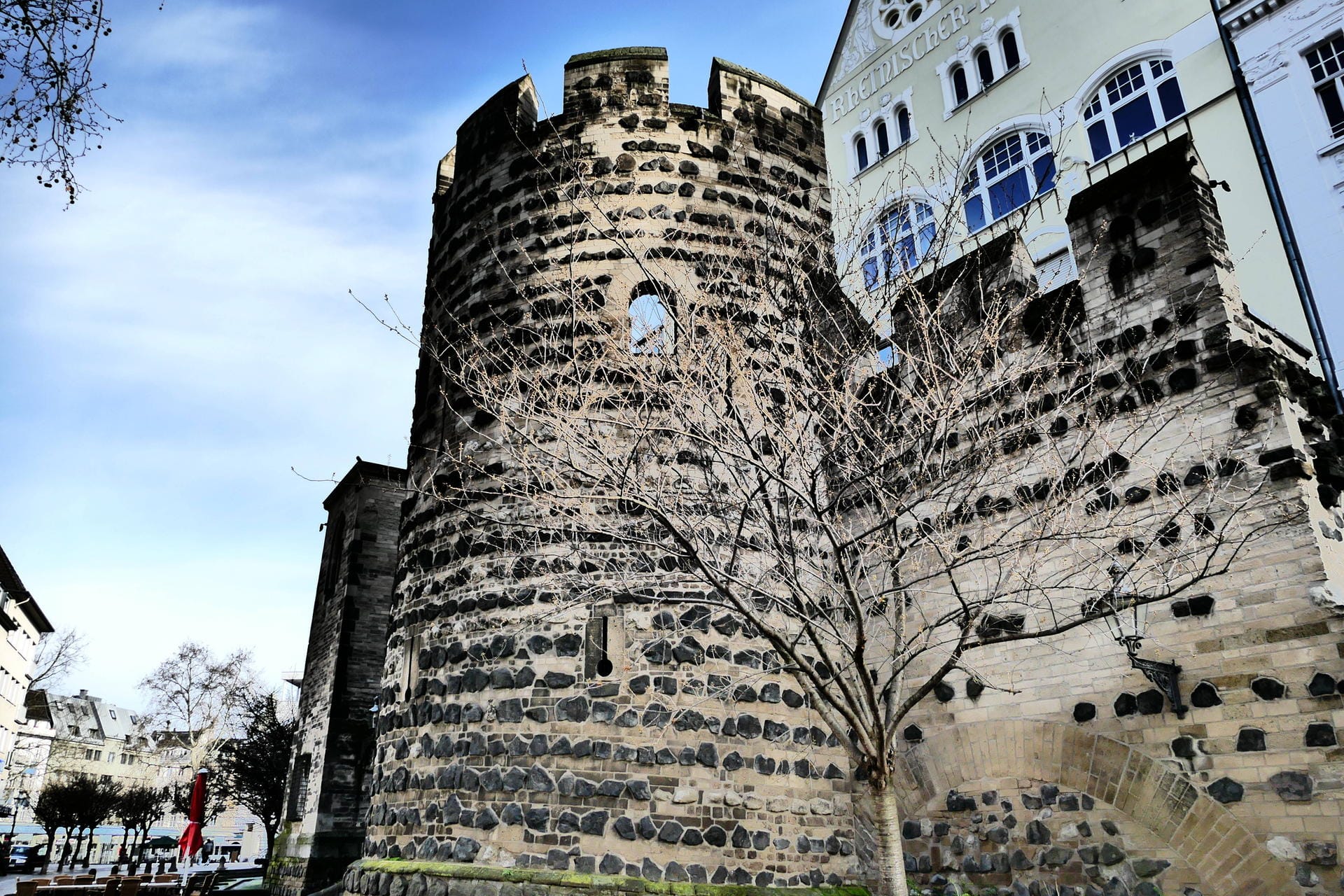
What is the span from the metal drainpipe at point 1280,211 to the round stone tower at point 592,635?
24.9 feet

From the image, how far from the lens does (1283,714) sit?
20.1 feet

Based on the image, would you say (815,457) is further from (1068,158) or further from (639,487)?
(1068,158)

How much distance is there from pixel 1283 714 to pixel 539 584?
5.69 meters

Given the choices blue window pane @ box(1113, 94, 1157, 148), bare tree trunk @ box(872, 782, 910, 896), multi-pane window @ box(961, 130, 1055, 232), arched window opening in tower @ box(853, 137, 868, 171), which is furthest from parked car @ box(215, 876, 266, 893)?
blue window pane @ box(1113, 94, 1157, 148)

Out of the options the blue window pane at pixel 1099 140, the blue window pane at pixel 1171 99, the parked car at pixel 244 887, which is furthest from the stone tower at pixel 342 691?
the blue window pane at pixel 1171 99

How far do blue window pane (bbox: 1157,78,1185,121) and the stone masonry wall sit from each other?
9101 mm

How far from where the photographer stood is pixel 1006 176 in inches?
693

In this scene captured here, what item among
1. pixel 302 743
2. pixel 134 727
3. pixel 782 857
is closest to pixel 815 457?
pixel 782 857

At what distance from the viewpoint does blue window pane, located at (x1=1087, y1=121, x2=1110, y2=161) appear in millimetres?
16359

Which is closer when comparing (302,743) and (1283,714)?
(1283,714)

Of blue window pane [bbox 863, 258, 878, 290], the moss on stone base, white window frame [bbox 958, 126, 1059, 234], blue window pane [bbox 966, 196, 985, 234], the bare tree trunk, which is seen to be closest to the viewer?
the bare tree trunk

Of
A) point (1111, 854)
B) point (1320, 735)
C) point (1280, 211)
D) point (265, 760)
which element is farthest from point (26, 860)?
point (1280, 211)

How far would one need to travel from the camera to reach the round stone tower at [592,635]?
24.2 feet

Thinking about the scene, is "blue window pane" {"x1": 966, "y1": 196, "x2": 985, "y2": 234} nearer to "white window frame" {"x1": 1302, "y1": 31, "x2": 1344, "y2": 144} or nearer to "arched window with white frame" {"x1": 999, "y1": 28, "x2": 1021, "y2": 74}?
"arched window with white frame" {"x1": 999, "y1": 28, "x2": 1021, "y2": 74}
